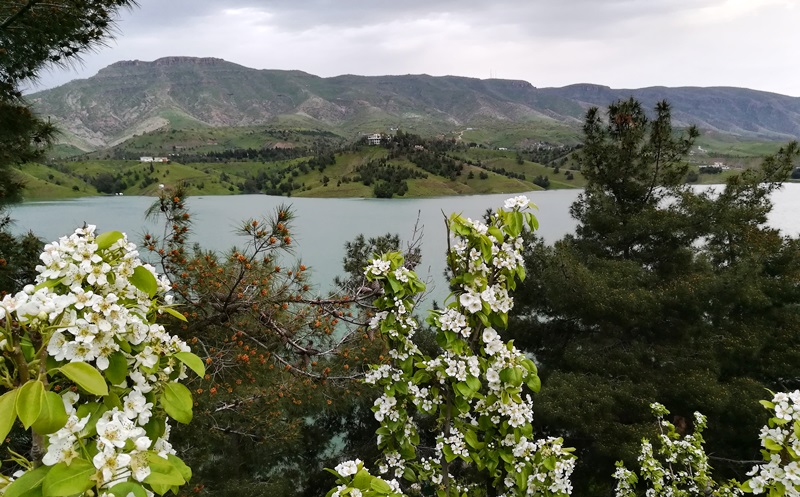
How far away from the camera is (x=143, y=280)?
4.96 ft

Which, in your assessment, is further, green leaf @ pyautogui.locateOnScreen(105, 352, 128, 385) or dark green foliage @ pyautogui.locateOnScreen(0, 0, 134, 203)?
dark green foliage @ pyautogui.locateOnScreen(0, 0, 134, 203)

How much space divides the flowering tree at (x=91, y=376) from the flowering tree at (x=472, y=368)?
1298 mm

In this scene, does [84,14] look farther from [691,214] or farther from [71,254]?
[691,214]

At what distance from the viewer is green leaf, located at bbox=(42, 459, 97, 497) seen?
1047 millimetres

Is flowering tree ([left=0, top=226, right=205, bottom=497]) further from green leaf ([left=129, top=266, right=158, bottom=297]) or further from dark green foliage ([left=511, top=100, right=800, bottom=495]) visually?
dark green foliage ([left=511, top=100, right=800, bottom=495])

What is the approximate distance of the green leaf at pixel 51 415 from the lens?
1048 mm

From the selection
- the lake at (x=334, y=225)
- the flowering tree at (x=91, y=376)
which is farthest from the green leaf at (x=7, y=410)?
the lake at (x=334, y=225)

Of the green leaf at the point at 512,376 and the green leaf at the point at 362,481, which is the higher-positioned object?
the green leaf at the point at 512,376

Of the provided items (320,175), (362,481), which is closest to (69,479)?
(362,481)

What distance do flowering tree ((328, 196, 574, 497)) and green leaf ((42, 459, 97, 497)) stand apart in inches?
58.4

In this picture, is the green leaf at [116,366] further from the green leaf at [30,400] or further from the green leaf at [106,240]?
the green leaf at [106,240]

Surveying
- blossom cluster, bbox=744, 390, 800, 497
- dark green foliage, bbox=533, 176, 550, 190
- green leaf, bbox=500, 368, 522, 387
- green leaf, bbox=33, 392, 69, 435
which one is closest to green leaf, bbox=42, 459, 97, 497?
green leaf, bbox=33, 392, 69, 435

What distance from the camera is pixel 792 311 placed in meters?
9.88

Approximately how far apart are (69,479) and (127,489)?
5.7 inches
